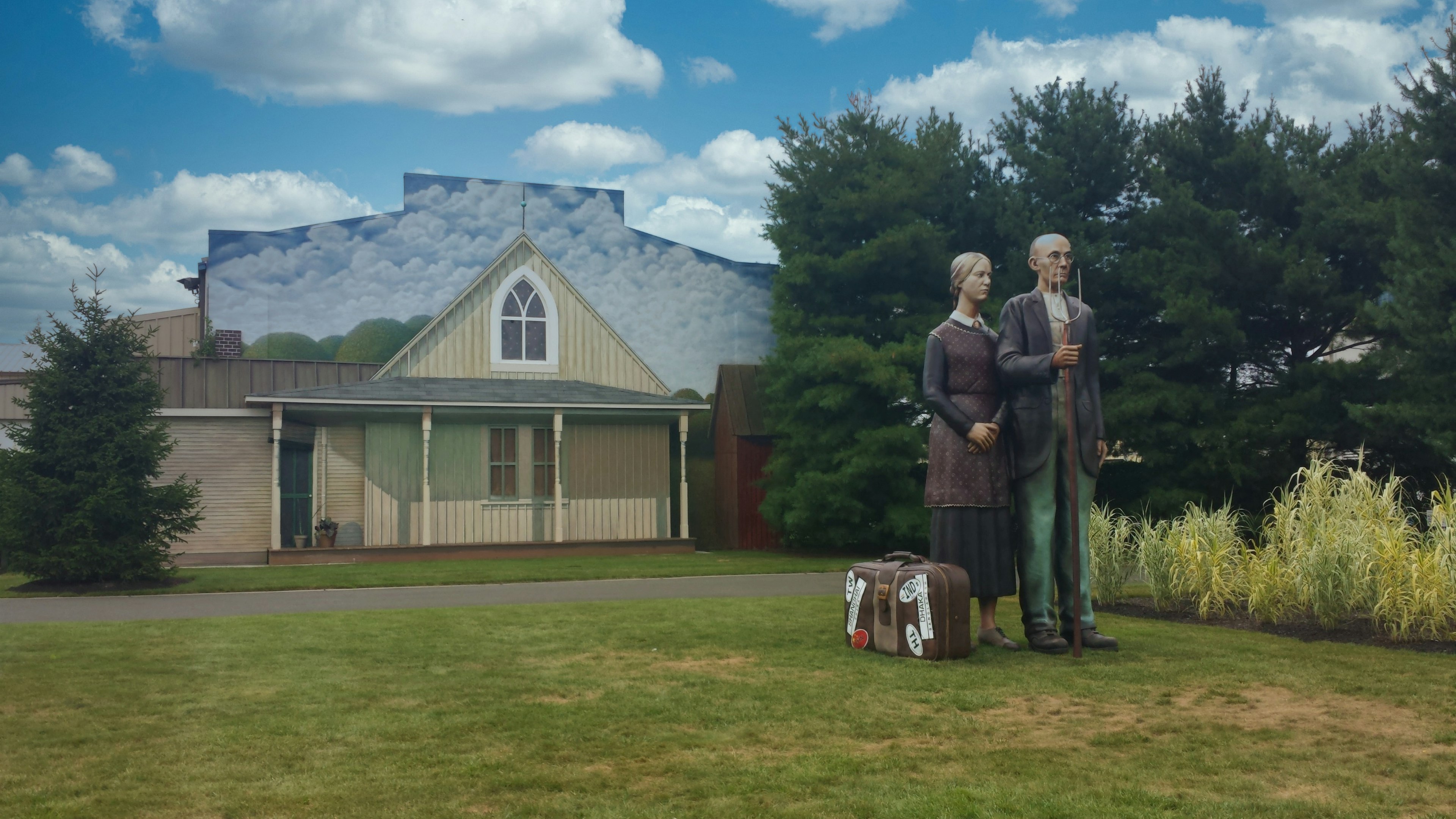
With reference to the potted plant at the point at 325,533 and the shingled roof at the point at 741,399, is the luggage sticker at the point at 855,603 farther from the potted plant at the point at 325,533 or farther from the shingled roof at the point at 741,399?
the shingled roof at the point at 741,399

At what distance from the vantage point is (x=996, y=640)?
782cm

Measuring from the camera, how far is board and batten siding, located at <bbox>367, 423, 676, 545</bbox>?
21234mm

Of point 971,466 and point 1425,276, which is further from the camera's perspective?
point 1425,276

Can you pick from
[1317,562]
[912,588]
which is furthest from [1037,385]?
[1317,562]

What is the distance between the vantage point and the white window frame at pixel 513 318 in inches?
872

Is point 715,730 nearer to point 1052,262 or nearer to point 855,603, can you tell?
point 855,603

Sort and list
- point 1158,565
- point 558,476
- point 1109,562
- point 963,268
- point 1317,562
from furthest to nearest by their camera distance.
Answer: point 558,476 → point 1109,562 → point 1158,565 → point 1317,562 → point 963,268

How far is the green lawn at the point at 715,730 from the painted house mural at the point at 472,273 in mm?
26975

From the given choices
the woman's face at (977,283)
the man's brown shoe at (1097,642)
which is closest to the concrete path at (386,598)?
the man's brown shoe at (1097,642)

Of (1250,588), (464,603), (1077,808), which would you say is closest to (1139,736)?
(1077,808)

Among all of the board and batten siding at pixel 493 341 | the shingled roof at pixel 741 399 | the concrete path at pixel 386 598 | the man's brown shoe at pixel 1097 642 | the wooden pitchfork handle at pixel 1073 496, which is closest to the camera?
the wooden pitchfork handle at pixel 1073 496

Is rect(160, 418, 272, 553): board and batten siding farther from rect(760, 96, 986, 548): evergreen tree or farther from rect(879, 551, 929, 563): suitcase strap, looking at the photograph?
rect(879, 551, 929, 563): suitcase strap

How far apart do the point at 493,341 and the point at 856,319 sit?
7.56 metres

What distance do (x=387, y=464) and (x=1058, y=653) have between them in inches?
646
